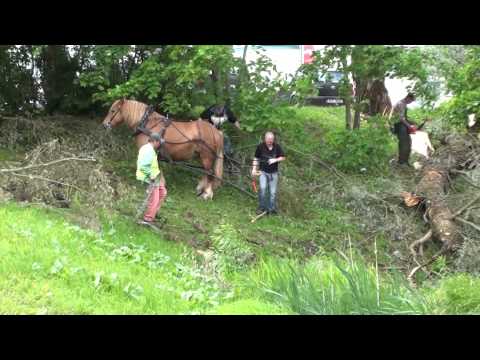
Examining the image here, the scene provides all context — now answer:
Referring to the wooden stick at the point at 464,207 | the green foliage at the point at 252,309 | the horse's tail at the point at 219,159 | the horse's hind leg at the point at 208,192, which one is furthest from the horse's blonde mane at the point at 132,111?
the green foliage at the point at 252,309

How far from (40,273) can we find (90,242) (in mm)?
1822

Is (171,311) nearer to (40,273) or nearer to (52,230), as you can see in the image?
(40,273)

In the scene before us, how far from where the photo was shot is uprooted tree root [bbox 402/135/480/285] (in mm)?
10742

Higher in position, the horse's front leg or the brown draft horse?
the brown draft horse

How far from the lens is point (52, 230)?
7824mm

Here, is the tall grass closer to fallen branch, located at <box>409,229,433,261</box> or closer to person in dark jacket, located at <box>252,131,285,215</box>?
fallen branch, located at <box>409,229,433,261</box>

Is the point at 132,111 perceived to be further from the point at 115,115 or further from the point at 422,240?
the point at 422,240

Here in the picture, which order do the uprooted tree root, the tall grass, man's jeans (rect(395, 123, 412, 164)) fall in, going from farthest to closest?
man's jeans (rect(395, 123, 412, 164)), the uprooted tree root, the tall grass

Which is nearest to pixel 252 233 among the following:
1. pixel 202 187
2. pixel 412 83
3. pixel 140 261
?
pixel 202 187

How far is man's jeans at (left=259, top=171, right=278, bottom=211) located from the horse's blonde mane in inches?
107

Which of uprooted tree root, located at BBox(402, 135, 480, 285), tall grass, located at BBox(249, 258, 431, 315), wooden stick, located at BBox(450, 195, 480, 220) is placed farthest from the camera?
uprooted tree root, located at BBox(402, 135, 480, 285)

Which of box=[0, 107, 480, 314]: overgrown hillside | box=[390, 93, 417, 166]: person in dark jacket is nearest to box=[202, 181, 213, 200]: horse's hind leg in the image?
box=[0, 107, 480, 314]: overgrown hillside

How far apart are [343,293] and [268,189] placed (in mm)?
6872

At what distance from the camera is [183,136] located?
12.5m
